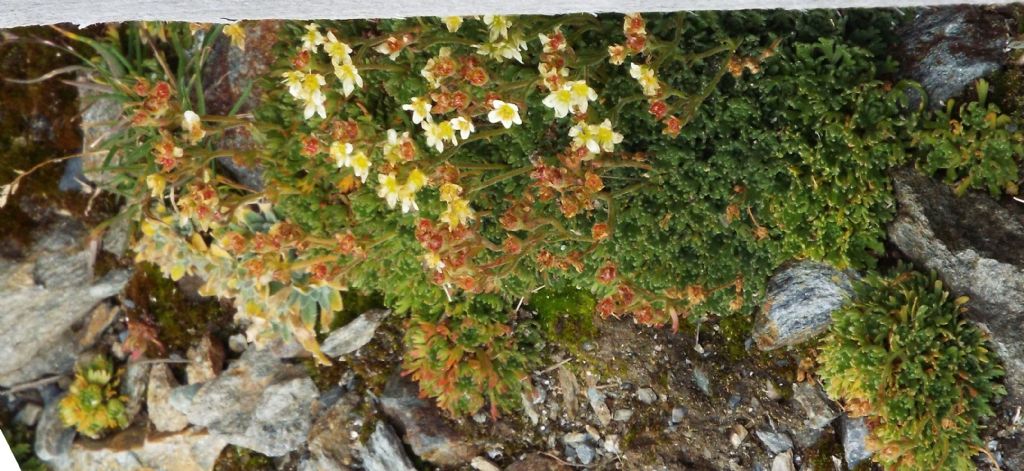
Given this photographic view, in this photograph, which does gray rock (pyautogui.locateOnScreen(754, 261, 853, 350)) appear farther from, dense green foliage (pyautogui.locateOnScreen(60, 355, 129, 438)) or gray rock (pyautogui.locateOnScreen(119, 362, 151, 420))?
dense green foliage (pyautogui.locateOnScreen(60, 355, 129, 438))

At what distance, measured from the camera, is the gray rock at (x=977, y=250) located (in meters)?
3.47

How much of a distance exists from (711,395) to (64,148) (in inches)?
163

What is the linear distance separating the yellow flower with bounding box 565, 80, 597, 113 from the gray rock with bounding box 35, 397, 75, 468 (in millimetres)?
4484

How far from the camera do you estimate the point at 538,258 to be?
356 centimetres

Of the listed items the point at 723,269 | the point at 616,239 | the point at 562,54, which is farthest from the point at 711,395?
the point at 562,54

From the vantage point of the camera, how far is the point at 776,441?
3.99 metres

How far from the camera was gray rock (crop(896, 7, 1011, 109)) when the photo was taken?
11.6ft

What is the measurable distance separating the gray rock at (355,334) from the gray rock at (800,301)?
2096 millimetres

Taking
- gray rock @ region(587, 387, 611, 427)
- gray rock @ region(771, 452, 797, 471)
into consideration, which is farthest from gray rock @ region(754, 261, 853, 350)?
gray rock @ region(587, 387, 611, 427)

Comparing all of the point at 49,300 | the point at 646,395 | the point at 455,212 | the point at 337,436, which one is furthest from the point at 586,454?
the point at 49,300

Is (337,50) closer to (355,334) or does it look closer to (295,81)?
(295,81)

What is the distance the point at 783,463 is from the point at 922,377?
0.75 meters

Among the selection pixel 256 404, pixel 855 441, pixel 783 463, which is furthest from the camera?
pixel 256 404

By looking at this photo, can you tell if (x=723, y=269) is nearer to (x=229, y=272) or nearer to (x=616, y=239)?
(x=616, y=239)
